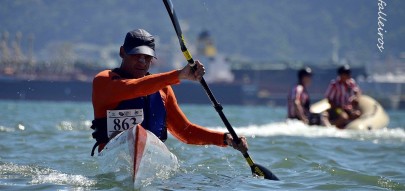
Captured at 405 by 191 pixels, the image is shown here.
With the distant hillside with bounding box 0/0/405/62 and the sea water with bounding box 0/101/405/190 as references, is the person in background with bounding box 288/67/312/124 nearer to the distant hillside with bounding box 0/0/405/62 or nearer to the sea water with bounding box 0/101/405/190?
the sea water with bounding box 0/101/405/190

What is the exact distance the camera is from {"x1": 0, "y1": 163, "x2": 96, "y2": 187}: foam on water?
7991 millimetres

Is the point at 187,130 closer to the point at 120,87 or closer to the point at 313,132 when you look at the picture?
the point at 120,87

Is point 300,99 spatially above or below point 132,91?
above

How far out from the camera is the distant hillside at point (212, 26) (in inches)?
3233

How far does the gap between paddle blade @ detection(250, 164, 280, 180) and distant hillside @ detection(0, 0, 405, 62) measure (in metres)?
54.2

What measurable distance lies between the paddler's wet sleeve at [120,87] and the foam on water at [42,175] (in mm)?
657

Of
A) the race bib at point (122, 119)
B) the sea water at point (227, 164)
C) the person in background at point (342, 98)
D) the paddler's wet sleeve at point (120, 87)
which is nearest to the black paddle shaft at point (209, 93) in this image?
the sea water at point (227, 164)

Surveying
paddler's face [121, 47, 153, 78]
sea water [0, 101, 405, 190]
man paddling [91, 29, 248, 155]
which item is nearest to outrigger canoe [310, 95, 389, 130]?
sea water [0, 101, 405, 190]

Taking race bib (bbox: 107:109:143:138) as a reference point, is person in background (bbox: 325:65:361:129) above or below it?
above

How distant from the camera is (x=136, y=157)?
7285mm

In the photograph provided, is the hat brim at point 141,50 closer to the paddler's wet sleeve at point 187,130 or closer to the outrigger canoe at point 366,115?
the paddler's wet sleeve at point 187,130

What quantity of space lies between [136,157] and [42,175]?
1.64 meters

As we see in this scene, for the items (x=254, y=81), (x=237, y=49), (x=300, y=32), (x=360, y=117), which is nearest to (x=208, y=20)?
(x=237, y=49)

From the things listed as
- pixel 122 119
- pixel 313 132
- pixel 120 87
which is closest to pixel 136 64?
pixel 120 87
